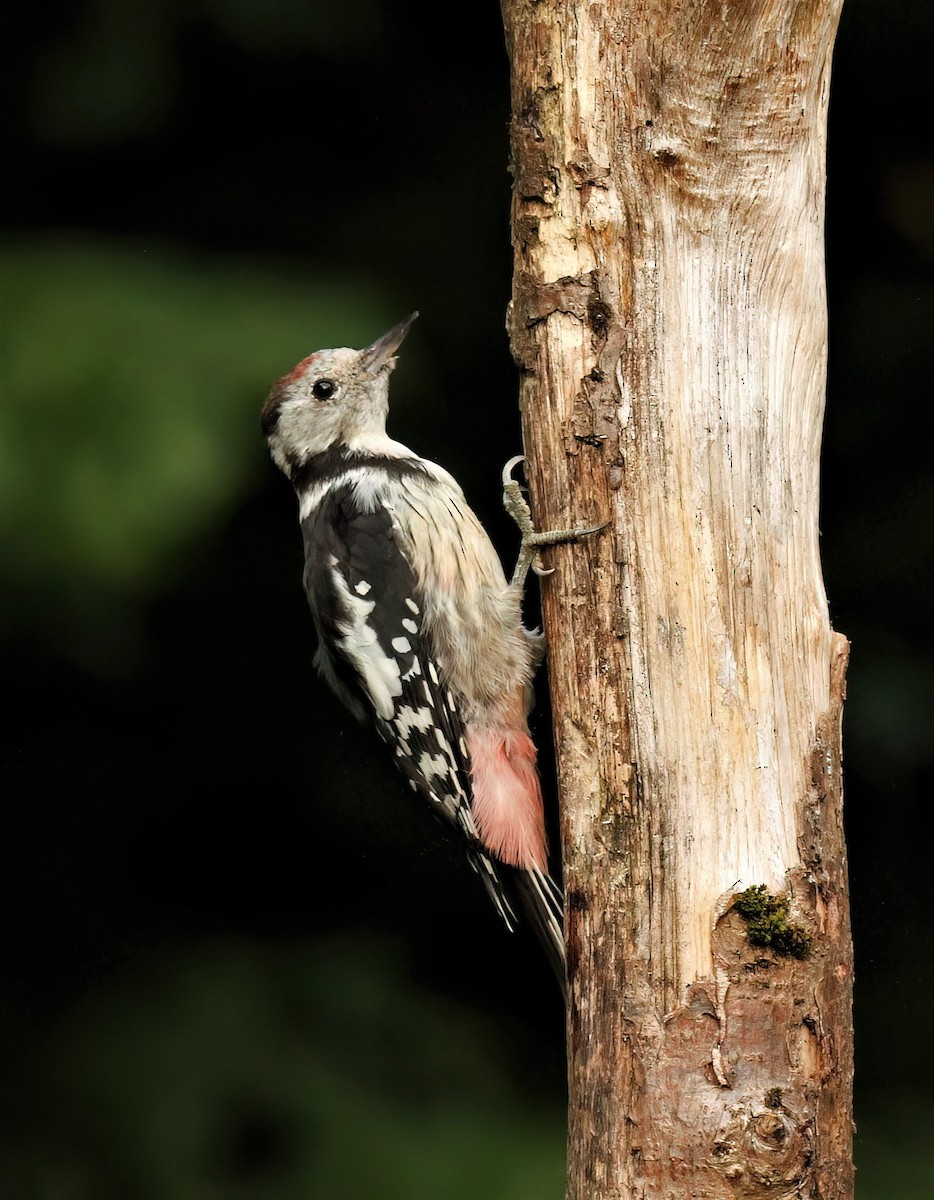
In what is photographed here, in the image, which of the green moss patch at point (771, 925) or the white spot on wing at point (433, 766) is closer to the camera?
the green moss patch at point (771, 925)

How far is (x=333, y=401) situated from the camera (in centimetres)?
319

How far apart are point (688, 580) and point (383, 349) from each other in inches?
52.0

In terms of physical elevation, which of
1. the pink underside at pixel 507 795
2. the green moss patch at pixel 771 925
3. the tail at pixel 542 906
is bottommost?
the green moss patch at pixel 771 925

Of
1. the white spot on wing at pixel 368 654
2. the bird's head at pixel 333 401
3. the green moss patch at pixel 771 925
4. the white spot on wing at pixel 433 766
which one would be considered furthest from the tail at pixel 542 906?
the bird's head at pixel 333 401

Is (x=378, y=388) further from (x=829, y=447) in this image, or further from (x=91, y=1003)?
(x=91, y=1003)

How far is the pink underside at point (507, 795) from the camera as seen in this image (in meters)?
2.82

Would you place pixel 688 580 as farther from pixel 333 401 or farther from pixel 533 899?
pixel 333 401

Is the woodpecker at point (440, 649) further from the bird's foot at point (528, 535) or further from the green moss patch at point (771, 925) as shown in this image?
the green moss patch at point (771, 925)

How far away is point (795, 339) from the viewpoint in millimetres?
2180

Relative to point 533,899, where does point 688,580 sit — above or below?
above

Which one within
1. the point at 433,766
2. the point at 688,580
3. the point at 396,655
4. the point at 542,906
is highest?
the point at 396,655

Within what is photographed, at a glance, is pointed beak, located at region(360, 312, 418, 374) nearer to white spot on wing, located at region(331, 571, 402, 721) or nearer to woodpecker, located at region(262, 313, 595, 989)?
woodpecker, located at region(262, 313, 595, 989)

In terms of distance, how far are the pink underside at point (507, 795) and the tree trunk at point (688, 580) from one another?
70 centimetres

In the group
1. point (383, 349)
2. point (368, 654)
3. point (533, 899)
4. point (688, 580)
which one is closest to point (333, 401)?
point (383, 349)
